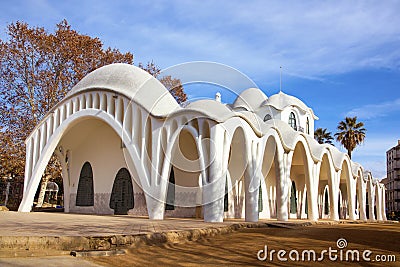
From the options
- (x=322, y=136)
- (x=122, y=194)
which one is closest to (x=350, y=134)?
(x=322, y=136)

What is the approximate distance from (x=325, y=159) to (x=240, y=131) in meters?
9.94

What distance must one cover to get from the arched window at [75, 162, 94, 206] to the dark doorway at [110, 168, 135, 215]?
193 cm

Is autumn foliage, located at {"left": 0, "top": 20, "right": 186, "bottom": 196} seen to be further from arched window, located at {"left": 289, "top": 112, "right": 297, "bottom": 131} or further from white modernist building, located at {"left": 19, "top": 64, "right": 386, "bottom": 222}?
arched window, located at {"left": 289, "top": 112, "right": 297, "bottom": 131}

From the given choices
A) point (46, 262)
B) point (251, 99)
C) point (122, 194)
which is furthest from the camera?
point (251, 99)

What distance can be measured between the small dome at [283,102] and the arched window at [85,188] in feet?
44.1

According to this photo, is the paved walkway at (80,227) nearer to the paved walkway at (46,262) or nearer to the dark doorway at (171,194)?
the paved walkway at (46,262)

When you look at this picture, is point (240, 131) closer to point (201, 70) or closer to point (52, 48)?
point (201, 70)

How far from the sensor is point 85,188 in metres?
24.8

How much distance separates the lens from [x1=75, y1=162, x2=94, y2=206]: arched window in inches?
962

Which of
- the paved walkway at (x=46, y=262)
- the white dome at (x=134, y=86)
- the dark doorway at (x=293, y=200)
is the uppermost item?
the white dome at (x=134, y=86)

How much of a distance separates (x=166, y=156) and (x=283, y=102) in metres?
15.8

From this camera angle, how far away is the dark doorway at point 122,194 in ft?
73.6

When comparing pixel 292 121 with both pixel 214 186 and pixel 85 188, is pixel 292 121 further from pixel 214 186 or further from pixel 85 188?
pixel 214 186

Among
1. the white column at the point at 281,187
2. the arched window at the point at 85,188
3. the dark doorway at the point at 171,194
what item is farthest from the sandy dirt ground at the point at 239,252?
the arched window at the point at 85,188
